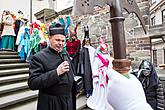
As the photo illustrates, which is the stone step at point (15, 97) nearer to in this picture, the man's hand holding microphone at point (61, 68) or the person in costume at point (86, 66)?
the person in costume at point (86, 66)

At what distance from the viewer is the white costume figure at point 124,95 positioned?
54 cm

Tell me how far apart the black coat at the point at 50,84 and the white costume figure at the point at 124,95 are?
1.15 metres

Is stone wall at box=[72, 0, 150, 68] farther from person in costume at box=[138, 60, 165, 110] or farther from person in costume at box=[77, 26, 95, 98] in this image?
person in costume at box=[138, 60, 165, 110]

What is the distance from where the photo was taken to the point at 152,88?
2.88 meters

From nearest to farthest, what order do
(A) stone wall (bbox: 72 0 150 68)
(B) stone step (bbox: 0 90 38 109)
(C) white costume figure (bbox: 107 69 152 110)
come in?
(C) white costume figure (bbox: 107 69 152 110), (B) stone step (bbox: 0 90 38 109), (A) stone wall (bbox: 72 0 150 68)

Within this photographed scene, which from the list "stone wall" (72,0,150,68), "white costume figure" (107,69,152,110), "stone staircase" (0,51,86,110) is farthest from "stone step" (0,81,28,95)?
"white costume figure" (107,69,152,110)

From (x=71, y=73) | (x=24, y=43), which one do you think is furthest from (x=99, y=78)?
(x=24, y=43)

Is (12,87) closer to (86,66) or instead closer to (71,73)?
(86,66)

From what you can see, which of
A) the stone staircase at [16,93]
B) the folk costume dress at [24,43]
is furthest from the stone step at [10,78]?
the folk costume dress at [24,43]

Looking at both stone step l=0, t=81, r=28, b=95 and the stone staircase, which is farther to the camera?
stone step l=0, t=81, r=28, b=95

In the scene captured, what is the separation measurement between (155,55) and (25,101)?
2190 mm

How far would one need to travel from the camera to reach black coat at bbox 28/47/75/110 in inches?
66.7

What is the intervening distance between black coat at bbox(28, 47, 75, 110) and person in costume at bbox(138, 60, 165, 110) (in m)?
1.40

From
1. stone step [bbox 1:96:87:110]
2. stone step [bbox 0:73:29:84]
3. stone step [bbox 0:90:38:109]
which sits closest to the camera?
stone step [bbox 0:90:38:109]
